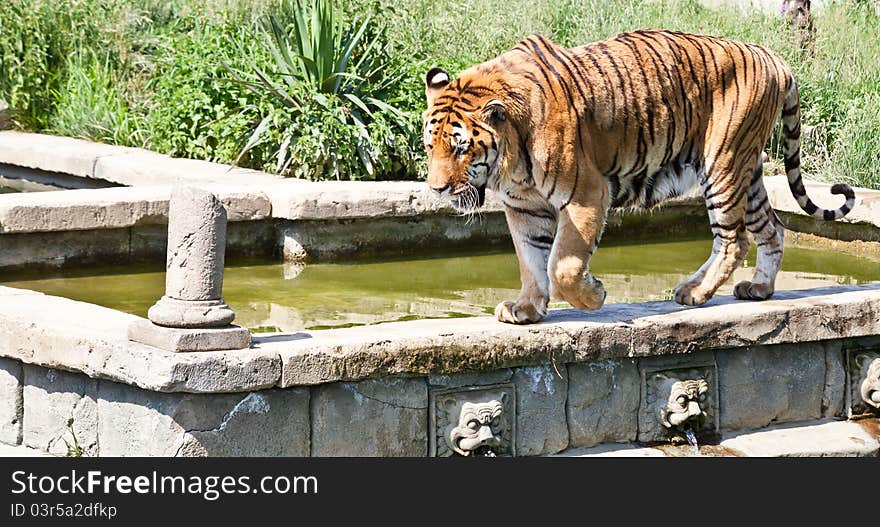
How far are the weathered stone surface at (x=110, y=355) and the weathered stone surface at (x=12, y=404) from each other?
3.6 inches

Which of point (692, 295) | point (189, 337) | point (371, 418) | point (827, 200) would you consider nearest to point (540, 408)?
point (371, 418)

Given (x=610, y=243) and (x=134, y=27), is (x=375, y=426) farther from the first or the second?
(x=134, y=27)

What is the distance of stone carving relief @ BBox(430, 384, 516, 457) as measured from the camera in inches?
211

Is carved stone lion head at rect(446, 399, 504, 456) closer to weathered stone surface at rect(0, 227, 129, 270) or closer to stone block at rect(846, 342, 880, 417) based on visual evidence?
stone block at rect(846, 342, 880, 417)

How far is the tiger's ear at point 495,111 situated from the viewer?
5.45 m

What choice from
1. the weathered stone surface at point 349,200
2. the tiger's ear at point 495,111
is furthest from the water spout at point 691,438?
the weathered stone surface at point 349,200

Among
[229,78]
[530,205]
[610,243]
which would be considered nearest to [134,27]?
[229,78]

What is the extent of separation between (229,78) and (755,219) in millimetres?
5208

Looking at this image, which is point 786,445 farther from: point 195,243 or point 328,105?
point 328,105

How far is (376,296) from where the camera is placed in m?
7.75

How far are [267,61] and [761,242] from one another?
5225mm

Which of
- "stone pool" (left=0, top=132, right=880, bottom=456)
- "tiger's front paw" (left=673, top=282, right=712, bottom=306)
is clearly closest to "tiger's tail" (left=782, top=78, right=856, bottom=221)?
"stone pool" (left=0, top=132, right=880, bottom=456)

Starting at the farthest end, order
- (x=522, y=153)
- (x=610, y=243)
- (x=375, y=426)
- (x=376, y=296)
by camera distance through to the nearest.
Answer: (x=610, y=243) < (x=376, y=296) < (x=522, y=153) < (x=375, y=426)

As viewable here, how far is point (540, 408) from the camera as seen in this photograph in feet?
18.2
